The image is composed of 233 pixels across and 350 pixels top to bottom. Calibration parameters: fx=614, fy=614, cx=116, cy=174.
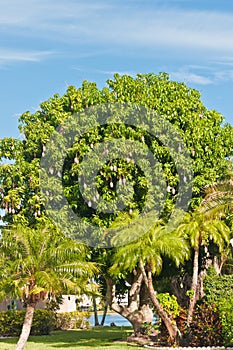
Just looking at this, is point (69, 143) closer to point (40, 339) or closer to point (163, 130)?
point (163, 130)

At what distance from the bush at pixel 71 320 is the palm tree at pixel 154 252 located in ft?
46.0

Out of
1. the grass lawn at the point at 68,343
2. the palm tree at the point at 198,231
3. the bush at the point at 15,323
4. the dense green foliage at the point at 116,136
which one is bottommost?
the grass lawn at the point at 68,343

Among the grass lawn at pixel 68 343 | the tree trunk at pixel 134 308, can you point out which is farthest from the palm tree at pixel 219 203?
the grass lawn at pixel 68 343

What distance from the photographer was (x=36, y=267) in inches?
850

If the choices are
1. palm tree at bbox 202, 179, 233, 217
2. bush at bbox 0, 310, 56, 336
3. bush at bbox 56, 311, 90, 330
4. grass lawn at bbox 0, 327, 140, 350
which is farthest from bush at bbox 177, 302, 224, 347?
bush at bbox 56, 311, 90, 330

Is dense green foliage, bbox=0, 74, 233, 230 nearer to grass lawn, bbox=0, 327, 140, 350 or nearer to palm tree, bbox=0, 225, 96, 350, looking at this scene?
grass lawn, bbox=0, 327, 140, 350

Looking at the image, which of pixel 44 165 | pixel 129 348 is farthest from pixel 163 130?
pixel 129 348

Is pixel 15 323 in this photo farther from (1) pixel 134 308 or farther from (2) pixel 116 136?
(2) pixel 116 136

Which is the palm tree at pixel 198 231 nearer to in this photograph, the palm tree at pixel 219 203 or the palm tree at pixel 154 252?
the palm tree at pixel 219 203

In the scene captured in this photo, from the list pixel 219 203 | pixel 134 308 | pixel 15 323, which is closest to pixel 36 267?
pixel 219 203

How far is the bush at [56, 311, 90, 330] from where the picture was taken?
38625 mm

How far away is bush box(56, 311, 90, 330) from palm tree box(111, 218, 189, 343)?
14025 millimetres

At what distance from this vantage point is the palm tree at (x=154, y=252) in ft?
81.7

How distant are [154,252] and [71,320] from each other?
1641 cm
